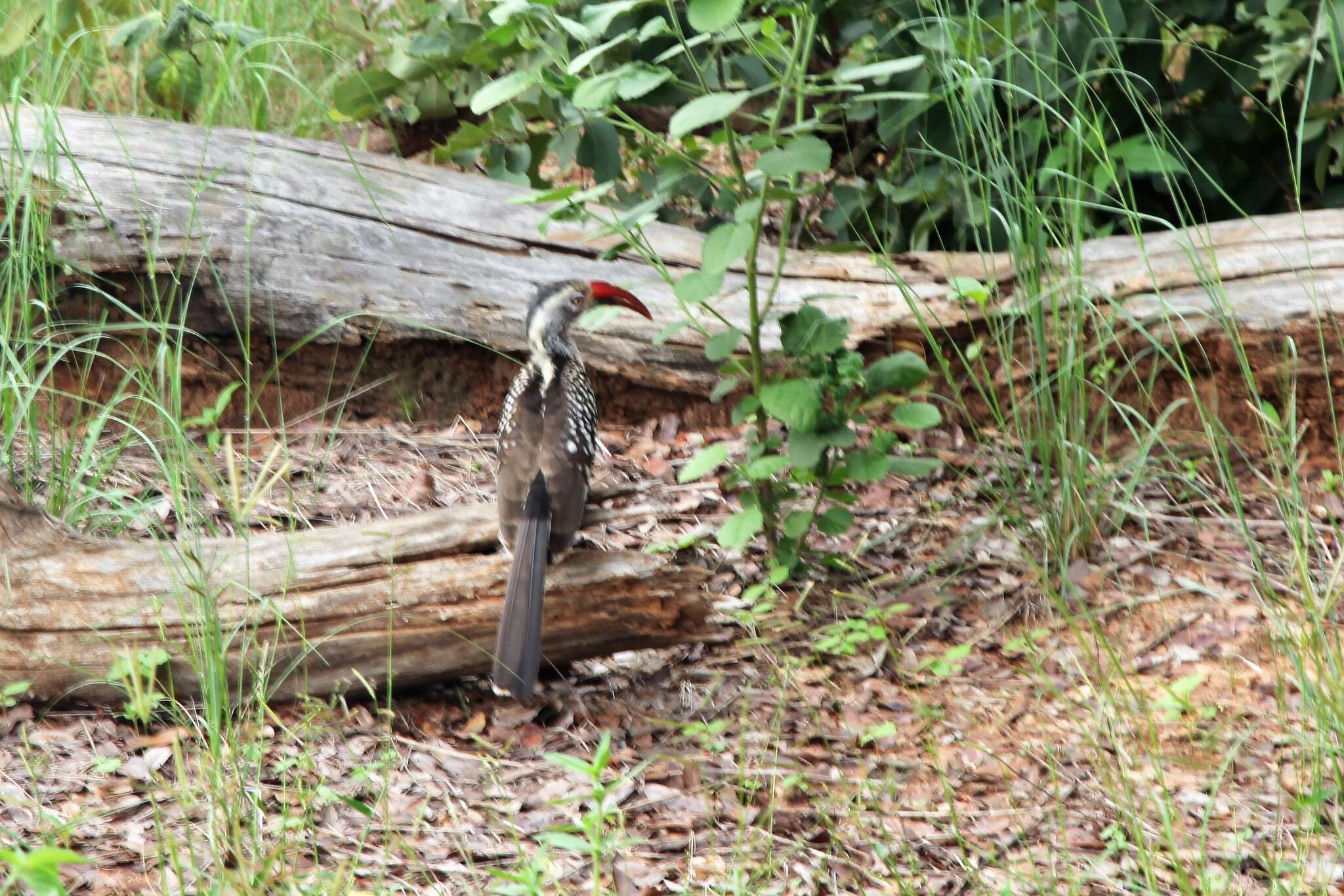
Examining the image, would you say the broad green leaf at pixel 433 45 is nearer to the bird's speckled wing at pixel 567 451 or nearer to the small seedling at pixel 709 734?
the bird's speckled wing at pixel 567 451

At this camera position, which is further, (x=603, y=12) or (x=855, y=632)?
(x=855, y=632)

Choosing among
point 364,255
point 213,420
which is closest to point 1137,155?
point 364,255

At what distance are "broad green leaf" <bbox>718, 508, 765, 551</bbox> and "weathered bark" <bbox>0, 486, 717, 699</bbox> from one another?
0.16m

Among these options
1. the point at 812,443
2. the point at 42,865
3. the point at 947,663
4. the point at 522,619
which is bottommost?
the point at 947,663

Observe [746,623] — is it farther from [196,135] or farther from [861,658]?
[196,135]

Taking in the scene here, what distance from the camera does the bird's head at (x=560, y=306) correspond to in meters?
3.70

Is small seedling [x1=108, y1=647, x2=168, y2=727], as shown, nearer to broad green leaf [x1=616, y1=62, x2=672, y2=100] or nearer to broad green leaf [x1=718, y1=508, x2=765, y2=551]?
broad green leaf [x1=718, y1=508, x2=765, y2=551]

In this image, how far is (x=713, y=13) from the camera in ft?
8.30

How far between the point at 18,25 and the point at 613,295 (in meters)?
2.00

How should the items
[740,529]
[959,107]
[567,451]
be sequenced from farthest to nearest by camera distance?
[959,107] → [567,451] → [740,529]

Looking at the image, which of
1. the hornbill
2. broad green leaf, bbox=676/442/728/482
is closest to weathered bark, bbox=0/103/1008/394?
the hornbill

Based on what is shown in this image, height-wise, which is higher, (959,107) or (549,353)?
(959,107)

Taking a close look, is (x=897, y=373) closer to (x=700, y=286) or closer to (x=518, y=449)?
(x=700, y=286)

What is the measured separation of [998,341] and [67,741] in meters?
2.57
